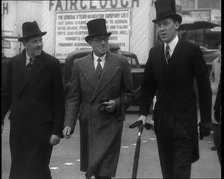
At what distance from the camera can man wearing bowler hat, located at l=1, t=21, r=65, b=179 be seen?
613cm

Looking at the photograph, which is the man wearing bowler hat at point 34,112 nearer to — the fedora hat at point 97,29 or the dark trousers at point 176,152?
the fedora hat at point 97,29

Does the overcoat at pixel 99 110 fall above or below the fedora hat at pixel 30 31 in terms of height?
below

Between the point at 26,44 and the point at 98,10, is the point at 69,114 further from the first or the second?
the point at 98,10

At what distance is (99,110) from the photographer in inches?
251

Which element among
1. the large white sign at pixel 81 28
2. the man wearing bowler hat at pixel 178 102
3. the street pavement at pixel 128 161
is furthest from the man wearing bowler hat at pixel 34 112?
the large white sign at pixel 81 28

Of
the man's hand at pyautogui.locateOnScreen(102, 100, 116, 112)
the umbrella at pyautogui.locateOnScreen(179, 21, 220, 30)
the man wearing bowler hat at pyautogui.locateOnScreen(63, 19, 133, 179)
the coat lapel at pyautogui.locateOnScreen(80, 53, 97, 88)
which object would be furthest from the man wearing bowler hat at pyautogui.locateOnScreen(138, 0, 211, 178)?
the umbrella at pyautogui.locateOnScreen(179, 21, 220, 30)

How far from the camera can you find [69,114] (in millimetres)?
6453

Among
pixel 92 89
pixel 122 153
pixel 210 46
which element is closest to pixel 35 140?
pixel 92 89

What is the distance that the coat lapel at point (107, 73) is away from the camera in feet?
21.0

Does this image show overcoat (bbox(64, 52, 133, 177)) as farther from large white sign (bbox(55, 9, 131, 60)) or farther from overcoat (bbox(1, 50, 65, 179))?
large white sign (bbox(55, 9, 131, 60))

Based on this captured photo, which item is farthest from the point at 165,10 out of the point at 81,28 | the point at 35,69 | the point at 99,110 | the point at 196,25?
the point at 196,25

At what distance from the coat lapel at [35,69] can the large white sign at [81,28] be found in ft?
43.6

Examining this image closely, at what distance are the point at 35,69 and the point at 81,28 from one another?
1468 cm

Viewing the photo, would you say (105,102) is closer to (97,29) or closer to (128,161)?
(97,29)
